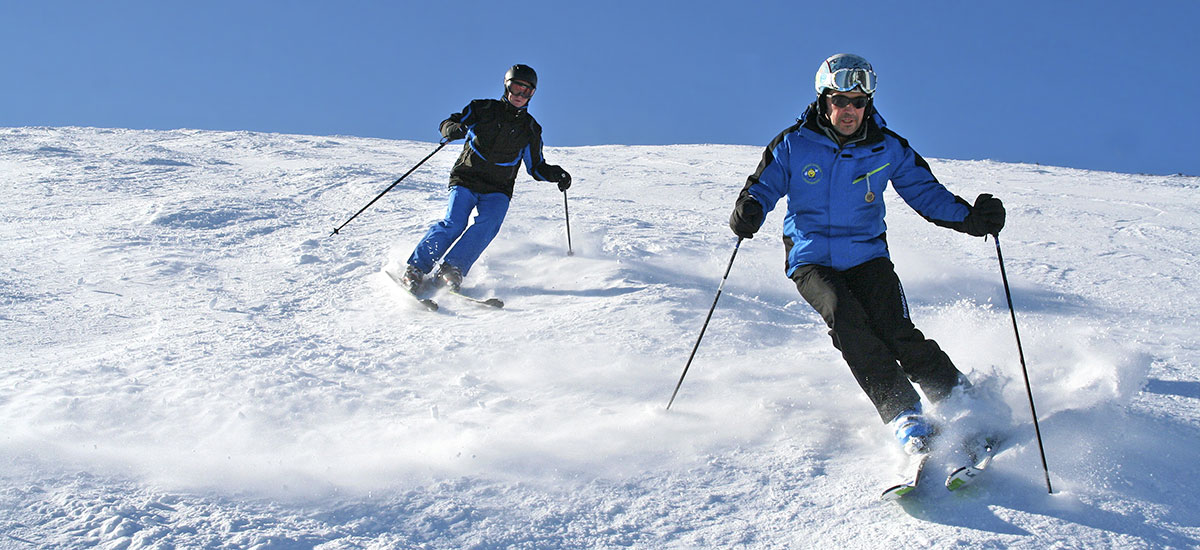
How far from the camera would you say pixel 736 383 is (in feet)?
13.0

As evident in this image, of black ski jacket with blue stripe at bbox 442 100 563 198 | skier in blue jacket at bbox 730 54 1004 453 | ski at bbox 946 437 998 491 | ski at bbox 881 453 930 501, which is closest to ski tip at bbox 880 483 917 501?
ski at bbox 881 453 930 501

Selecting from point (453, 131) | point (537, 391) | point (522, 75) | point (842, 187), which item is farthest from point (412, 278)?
point (842, 187)

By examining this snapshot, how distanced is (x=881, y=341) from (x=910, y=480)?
67 cm

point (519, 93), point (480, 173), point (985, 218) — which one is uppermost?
point (519, 93)

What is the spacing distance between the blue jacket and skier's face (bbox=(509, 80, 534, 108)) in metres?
2.96

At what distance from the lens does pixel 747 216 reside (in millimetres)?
3525

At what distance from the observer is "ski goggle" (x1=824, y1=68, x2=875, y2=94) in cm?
341

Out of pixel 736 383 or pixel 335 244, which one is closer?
pixel 736 383

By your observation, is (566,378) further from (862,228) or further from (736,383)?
(862,228)

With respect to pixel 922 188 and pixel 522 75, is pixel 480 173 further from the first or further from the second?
pixel 922 188

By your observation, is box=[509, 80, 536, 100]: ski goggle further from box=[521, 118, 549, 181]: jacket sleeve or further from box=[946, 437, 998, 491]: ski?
box=[946, 437, 998, 491]: ski

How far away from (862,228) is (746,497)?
4.60ft

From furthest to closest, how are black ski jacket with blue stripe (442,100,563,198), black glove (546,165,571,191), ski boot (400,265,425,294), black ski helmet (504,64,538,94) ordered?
black glove (546,165,571,191), black ski jacket with blue stripe (442,100,563,198), black ski helmet (504,64,538,94), ski boot (400,265,425,294)

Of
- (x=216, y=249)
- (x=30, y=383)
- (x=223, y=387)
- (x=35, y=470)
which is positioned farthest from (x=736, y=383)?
(x=216, y=249)
